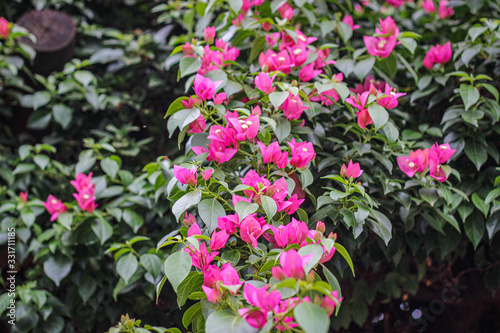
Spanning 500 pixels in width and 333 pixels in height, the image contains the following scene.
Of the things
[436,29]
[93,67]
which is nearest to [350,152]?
[436,29]

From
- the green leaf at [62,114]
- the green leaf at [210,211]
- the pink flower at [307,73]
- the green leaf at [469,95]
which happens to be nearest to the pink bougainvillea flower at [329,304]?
the green leaf at [210,211]

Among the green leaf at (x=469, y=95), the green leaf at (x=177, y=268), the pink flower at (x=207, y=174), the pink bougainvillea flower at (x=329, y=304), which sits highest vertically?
the pink flower at (x=207, y=174)

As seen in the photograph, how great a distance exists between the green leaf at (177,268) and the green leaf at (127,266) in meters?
0.50

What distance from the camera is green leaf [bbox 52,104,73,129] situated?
1.94 meters

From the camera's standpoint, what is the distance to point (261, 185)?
1.01 meters

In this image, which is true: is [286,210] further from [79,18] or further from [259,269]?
[79,18]

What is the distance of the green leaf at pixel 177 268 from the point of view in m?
0.90

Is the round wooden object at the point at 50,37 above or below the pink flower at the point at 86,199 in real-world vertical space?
above

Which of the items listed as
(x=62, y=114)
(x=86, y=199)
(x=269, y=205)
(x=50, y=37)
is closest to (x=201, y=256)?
(x=269, y=205)

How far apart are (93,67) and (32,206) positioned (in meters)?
0.84

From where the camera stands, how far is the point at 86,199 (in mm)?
1538

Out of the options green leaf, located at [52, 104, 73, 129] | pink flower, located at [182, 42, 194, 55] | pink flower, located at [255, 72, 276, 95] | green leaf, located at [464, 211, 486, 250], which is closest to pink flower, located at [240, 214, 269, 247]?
pink flower, located at [255, 72, 276, 95]

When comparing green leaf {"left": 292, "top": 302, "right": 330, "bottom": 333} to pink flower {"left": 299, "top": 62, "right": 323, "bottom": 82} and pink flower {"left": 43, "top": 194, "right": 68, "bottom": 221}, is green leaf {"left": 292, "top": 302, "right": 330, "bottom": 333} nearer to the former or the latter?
pink flower {"left": 299, "top": 62, "right": 323, "bottom": 82}

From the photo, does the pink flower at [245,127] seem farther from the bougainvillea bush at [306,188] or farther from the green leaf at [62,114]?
the green leaf at [62,114]
